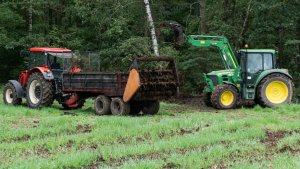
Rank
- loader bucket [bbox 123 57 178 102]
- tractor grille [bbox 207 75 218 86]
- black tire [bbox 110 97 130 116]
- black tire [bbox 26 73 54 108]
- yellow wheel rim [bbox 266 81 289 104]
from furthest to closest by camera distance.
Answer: tractor grille [bbox 207 75 218 86], yellow wheel rim [bbox 266 81 289 104], black tire [bbox 26 73 54 108], black tire [bbox 110 97 130 116], loader bucket [bbox 123 57 178 102]

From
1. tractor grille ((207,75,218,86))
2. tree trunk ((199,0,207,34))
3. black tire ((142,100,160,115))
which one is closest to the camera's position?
black tire ((142,100,160,115))

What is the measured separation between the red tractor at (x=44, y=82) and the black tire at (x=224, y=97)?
478 centimetres

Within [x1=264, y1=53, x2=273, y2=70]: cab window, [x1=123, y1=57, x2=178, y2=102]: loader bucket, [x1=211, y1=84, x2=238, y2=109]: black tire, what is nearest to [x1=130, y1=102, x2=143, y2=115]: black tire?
[x1=123, y1=57, x2=178, y2=102]: loader bucket

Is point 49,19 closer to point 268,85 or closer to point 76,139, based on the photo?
point 268,85

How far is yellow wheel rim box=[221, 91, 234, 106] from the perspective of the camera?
17125mm

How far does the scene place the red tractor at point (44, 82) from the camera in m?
16.3

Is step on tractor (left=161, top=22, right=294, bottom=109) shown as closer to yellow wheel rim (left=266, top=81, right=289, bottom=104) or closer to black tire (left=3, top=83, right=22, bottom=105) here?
yellow wheel rim (left=266, top=81, right=289, bottom=104)

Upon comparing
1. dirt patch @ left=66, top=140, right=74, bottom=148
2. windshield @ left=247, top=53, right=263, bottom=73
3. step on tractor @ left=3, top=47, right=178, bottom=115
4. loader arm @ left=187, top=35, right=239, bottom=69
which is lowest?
dirt patch @ left=66, top=140, right=74, bottom=148

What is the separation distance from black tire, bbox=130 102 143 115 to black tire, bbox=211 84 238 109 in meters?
2.98

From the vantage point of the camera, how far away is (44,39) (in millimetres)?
29484

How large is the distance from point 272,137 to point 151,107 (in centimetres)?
602

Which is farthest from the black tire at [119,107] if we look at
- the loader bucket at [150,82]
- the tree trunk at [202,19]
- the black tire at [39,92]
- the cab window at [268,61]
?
the tree trunk at [202,19]

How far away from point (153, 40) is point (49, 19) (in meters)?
14.5

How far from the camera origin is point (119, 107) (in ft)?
→ 48.2
